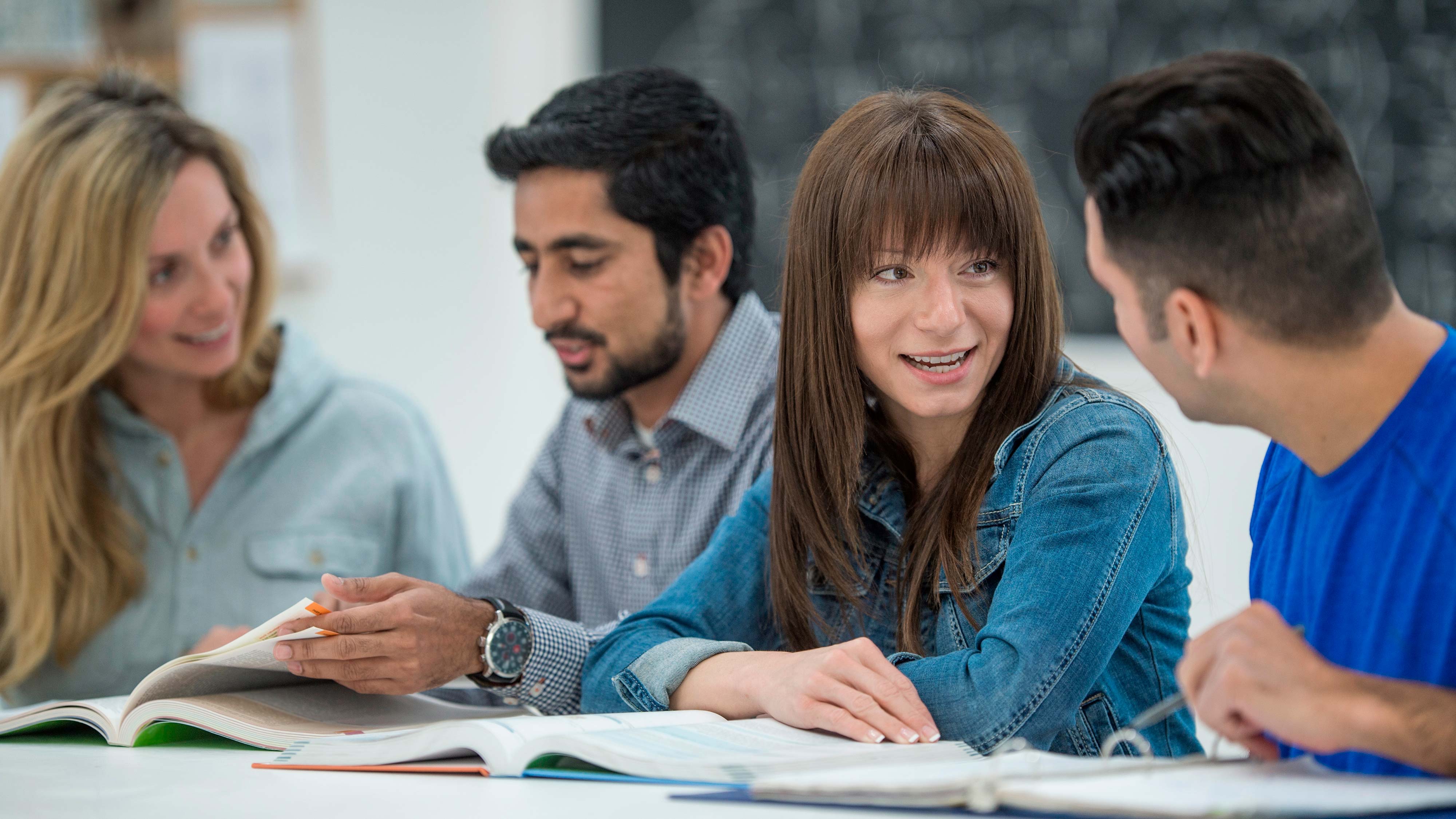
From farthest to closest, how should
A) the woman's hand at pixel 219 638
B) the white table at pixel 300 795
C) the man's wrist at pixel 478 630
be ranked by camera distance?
the woman's hand at pixel 219 638 → the man's wrist at pixel 478 630 → the white table at pixel 300 795

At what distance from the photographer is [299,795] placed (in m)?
0.91

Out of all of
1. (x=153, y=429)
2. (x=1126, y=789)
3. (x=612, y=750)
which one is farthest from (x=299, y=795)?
(x=153, y=429)

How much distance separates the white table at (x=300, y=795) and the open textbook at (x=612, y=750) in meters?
0.02

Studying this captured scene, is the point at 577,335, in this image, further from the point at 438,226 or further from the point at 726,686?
the point at 438,226

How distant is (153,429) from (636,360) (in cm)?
81

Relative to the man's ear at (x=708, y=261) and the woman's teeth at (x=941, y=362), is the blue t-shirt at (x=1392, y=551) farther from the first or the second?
the man's ear at (x=708, y=261)

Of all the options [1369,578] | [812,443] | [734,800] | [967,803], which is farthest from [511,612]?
[1369,578]

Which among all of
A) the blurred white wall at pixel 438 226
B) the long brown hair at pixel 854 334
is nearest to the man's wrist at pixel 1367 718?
the long brown hair at pixel 854 334

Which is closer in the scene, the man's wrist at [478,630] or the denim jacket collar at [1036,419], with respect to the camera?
the denim jacket collar at [1036,419]

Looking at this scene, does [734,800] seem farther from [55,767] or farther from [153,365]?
[153,365]

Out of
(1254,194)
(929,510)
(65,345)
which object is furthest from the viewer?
(65,345)

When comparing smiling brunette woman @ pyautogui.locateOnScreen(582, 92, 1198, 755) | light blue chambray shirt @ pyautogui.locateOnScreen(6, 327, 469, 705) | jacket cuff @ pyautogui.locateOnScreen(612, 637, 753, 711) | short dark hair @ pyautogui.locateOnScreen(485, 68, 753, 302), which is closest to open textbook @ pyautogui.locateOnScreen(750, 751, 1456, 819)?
smiling brunette woman @ pyautogui.locateOnScreen(582, 92, 1198, 755)

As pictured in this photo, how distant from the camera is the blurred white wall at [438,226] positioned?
340cm

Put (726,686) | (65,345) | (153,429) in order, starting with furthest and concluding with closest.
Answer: (153,429) → (65,345) → (726,686)
